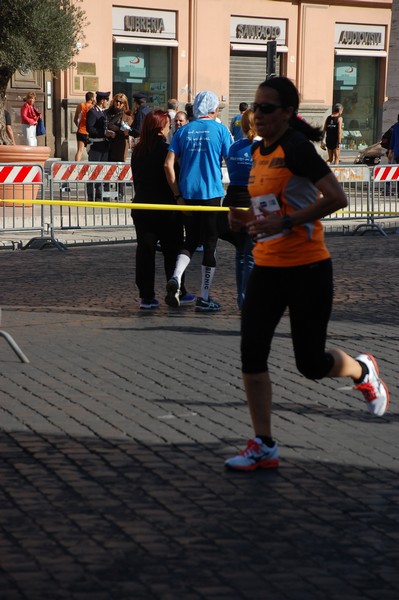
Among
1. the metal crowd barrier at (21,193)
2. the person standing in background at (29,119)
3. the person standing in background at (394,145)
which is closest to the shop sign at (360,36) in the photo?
the person standing in background at (29,119)

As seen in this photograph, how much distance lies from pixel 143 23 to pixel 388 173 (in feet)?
54.8

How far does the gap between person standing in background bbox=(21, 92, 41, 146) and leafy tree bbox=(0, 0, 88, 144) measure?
579 mm

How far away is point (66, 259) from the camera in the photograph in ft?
48.2

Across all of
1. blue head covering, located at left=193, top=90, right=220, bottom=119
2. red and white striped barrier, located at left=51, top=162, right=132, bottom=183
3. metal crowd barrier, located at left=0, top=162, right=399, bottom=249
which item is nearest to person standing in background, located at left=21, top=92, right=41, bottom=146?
metal crowd barrier, located at left=0, top=162, right=399, bottom=249

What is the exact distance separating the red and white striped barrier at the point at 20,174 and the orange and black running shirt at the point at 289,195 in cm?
1139

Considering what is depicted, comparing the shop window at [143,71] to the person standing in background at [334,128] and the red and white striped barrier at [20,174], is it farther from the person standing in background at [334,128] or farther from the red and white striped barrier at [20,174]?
the red and white striped barrier at [20,174]

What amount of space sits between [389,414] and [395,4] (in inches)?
872

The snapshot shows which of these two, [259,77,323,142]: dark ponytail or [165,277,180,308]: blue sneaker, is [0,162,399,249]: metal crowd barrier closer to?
[165,277,180,308]: blue sneaker

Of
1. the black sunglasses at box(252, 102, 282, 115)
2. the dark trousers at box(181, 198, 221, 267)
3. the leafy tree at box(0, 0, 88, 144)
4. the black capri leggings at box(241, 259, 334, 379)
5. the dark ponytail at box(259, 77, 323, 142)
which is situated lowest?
the dark trousers at box(181, 198, 221, 267)

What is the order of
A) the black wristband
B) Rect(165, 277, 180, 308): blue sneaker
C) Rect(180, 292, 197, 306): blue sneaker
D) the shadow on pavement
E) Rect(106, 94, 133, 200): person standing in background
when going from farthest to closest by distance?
Rect(106, 94, 133, 200): person standing in background, Rect(180, 292, 197, 306): blue sneaker, Rect(165, 277, 180, 308): blue sneaker, the black wristband, the shadow on pavement

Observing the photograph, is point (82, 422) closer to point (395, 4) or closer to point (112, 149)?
point (112, 149)

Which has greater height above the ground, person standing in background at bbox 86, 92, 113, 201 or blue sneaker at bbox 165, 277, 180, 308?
person standing in background at bbox 86, 92, 113, 201

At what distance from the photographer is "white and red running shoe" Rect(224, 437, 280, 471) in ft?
18.0

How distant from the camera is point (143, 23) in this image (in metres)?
34.3
